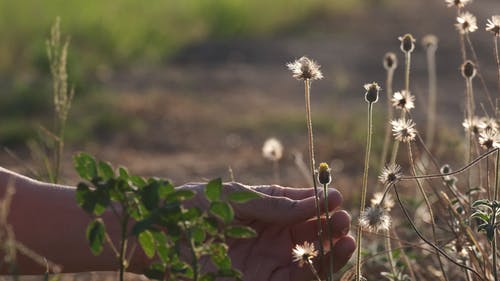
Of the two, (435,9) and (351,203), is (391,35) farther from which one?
(351,203)

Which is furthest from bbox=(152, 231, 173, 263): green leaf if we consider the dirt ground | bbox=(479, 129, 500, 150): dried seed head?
the dirt ground

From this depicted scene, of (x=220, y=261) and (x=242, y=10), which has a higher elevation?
(x=242, y=10)

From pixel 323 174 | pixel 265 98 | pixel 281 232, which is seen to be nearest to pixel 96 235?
pixel 323 174

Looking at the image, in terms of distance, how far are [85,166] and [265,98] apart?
20.7ft

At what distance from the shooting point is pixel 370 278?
11.3 feet

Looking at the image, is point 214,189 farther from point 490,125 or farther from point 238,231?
point 490,125

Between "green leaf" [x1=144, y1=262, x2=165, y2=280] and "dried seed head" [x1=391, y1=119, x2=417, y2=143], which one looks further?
"dried seed head" [x1=391, y1=119, x2=417, y2=143]

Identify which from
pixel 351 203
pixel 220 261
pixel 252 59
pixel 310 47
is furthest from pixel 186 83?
pixel 220 261

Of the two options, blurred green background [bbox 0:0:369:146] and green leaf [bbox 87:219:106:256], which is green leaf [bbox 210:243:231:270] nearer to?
green leaf [bbox 87:219:106:256]

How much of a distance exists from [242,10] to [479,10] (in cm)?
296

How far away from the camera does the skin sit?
251cm

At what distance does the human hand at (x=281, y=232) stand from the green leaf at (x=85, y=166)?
1.55ft

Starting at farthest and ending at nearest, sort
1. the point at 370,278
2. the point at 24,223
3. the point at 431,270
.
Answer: the point at 370,278, the point at 431,270, the point at 24,223

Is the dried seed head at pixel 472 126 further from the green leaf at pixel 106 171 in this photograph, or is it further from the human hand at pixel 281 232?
the green leaf at pixel 106 171
